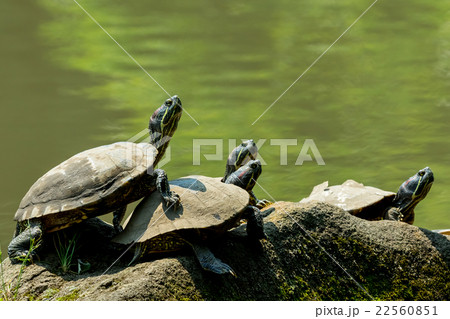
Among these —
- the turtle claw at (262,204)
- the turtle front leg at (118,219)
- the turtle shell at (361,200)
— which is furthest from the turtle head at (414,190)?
the turtle front leg at (118,219)

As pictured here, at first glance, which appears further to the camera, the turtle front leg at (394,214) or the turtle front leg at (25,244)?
the turtle front leg at (394,214)

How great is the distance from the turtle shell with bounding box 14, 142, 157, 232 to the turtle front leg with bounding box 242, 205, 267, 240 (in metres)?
0.71

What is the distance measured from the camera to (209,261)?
2.93 metres

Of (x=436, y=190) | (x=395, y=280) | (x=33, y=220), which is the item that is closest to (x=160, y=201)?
(x=33, y=220)

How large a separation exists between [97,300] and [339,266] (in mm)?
1736

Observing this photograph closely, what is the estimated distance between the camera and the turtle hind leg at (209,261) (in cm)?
288

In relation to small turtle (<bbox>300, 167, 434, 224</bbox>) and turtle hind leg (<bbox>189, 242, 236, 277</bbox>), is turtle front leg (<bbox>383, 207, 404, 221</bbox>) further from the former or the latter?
turtle hind leg (<bbox>189, 242, 236, 277</bbox>)

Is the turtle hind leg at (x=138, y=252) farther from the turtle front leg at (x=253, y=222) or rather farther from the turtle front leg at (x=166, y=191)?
the turtle front leg at (x=253, y=222)

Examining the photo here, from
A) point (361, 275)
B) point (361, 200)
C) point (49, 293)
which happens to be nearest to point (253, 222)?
point (361, 275)

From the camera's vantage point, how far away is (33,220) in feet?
10.1

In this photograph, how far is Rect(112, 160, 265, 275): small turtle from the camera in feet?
9.68

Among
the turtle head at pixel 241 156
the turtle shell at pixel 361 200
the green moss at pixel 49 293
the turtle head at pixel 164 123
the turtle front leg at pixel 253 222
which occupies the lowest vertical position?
the turtle shell at pixel 361 200

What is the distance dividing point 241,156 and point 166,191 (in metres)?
1.54
